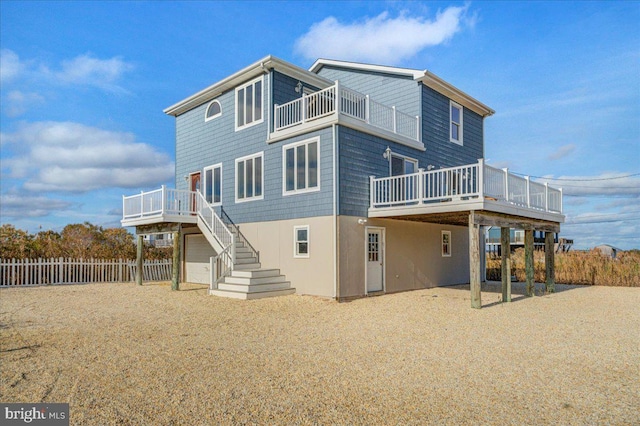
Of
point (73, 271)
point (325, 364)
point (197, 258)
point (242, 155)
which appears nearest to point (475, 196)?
point (242, 155)

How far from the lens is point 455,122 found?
1902 centimetres

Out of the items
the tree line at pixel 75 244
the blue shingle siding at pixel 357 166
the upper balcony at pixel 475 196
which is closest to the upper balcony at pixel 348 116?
the blue shingle siding at pixel 357 166

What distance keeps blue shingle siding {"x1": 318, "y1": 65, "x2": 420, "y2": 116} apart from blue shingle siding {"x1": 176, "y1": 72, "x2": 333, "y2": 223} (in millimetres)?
5125

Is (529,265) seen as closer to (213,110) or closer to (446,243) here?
(446,243)

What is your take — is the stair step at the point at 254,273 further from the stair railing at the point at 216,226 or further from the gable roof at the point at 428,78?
Answer: the gable roof at the point at 428,78

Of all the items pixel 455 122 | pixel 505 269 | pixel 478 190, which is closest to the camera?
pixel 478 190

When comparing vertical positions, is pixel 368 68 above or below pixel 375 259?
above

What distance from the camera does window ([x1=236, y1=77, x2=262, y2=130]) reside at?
1587 centimetres

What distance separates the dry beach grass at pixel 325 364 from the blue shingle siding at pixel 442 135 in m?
7.90

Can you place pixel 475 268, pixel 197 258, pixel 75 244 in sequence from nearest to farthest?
pixel 475 268, pixel 197 258, pixel 75 244

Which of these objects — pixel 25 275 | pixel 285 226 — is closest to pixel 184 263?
pixel 25 275

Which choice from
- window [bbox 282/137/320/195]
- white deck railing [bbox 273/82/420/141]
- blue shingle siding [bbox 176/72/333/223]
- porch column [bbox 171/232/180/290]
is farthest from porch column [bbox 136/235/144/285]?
white deck railing [bbox 273/82/420/141]

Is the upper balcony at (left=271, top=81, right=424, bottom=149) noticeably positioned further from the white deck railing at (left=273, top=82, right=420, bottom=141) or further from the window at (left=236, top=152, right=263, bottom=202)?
the window at (left=236, top=152, right=263, bottom=202)

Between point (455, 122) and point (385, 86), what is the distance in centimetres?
368
